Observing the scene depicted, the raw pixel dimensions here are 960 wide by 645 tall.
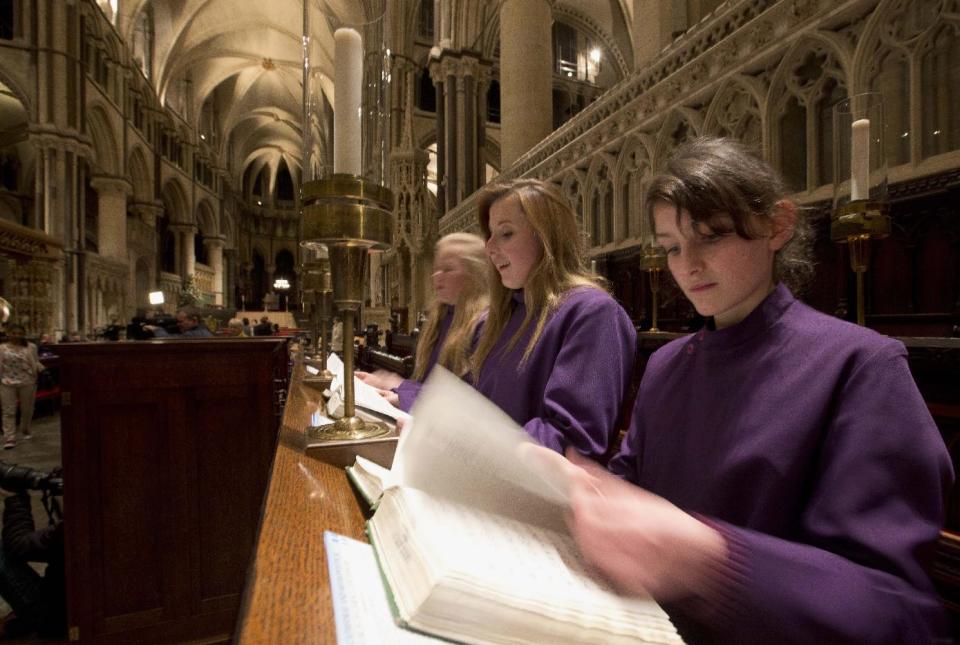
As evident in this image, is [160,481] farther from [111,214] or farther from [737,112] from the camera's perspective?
[111,214]

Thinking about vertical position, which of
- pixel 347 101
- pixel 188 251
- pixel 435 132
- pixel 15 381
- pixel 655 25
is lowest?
pixel 15 381

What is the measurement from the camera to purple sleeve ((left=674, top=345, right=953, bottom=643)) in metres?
0.43

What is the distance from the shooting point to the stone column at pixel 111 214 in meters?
15.4

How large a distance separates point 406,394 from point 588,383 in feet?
2.43

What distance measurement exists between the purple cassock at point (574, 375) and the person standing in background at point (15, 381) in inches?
250

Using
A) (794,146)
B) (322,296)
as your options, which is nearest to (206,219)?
(322,296)

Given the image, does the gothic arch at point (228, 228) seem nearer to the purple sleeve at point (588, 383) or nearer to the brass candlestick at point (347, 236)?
the brass candlestick at point (347, 236)

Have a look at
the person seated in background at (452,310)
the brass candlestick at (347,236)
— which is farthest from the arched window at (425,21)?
the brass candlestick at (347,236)

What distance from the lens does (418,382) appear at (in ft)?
6.57

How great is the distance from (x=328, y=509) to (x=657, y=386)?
20.6 inches

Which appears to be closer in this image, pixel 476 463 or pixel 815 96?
pixel 476 463

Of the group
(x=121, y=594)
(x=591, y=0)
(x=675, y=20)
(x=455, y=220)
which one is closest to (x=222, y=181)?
(x=591, y=0)

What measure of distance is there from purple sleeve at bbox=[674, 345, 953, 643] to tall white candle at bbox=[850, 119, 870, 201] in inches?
44.9

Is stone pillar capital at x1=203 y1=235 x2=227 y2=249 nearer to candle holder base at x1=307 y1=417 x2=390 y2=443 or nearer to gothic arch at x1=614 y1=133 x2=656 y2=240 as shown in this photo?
gothic arch at x1=614 y1=133 x2=656 y2=240
